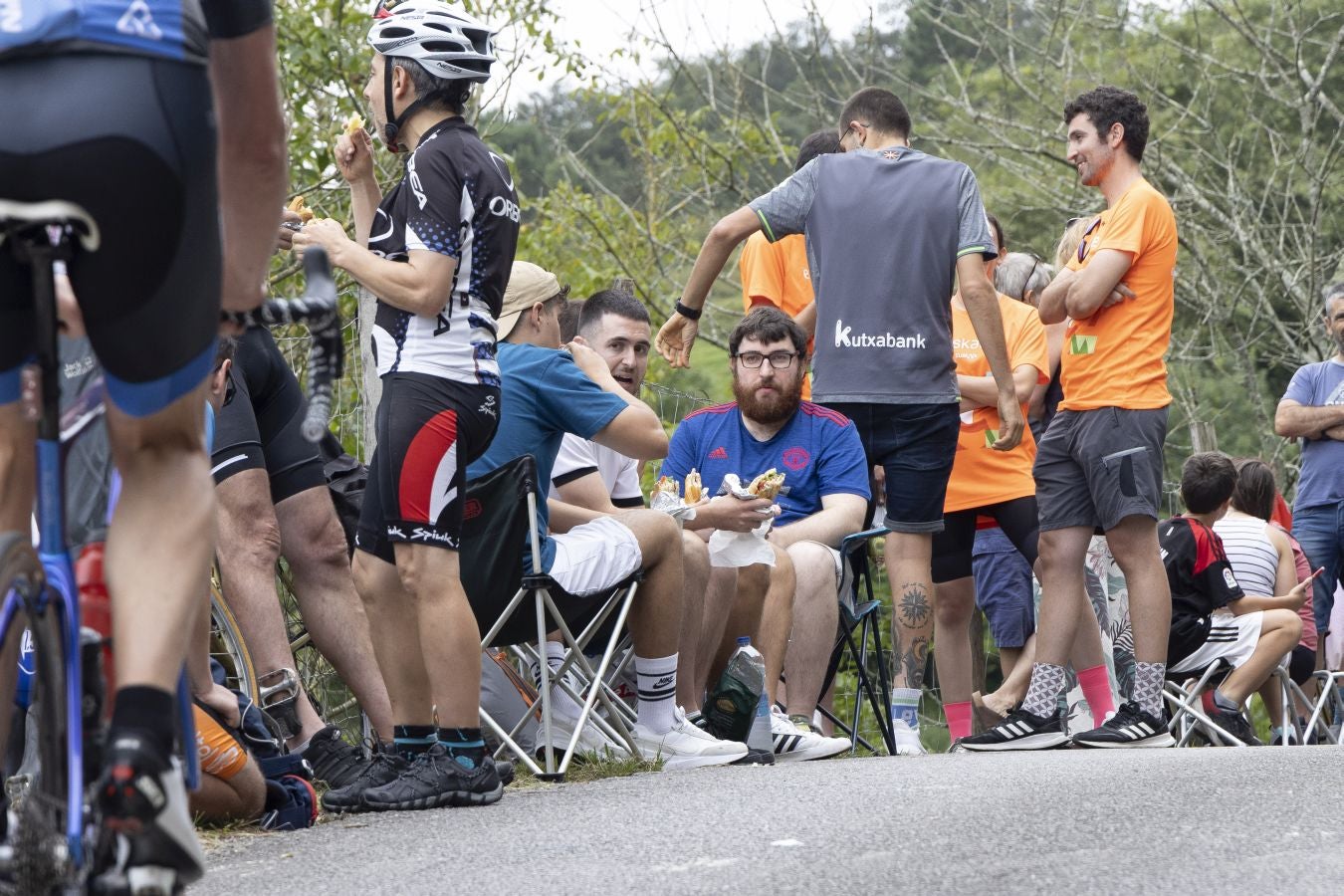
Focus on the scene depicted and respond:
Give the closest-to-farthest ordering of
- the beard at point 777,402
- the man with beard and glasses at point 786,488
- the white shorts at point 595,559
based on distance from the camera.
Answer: the white shorts at point 595,559 → the man with beard and glasses at point 786,488 → the beard at point 777,402

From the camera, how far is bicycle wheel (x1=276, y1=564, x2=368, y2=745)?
739 cm

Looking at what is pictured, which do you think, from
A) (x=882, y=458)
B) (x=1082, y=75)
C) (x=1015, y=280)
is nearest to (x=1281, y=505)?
(x=1015, y=280)

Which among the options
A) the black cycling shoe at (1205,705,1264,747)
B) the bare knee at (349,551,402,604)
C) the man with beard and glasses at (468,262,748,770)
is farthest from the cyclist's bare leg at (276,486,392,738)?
the black cycling shoe at (1205,705,1264,747)

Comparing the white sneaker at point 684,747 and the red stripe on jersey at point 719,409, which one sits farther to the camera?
the red stripe on jersey at point 719,409

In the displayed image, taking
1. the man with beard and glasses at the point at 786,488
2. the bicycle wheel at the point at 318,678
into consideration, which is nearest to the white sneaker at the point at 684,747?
the man with beard and glasses at the point at 786,488

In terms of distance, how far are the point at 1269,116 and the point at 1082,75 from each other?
8.38 ft

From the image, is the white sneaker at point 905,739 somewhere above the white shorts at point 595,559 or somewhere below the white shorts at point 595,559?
below

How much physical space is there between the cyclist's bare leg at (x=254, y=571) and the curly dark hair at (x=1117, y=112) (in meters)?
4.04

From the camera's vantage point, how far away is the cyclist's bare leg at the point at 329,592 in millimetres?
6066

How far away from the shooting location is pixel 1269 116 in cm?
1825

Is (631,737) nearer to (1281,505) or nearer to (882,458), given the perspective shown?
(882,458)

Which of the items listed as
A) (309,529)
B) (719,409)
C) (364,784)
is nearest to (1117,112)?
(719,409)

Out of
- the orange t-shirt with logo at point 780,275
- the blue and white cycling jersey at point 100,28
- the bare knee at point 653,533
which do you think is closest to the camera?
the blue and white cycling jersey at point 100,28

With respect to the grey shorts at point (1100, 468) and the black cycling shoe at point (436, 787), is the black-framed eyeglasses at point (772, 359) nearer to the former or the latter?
the grey shorts at point (1100, 468)
